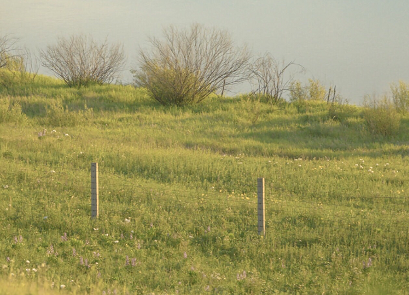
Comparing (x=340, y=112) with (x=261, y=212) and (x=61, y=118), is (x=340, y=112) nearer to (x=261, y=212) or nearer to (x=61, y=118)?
(x=61, y=118)

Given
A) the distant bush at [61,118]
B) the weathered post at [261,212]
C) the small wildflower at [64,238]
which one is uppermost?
the distant bush at [61,118]

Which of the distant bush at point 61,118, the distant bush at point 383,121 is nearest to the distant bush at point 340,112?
the distant bush at point 383,121

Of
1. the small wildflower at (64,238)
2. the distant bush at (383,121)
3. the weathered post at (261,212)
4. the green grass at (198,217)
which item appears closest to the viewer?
the green grass at (198,217)

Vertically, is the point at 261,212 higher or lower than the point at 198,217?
higher

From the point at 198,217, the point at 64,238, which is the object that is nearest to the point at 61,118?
the point at 198,217

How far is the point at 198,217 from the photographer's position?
9711 millimetres

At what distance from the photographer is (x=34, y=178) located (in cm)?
1236

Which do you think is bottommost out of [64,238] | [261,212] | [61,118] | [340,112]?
[64,238]

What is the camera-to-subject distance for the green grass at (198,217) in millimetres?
6742

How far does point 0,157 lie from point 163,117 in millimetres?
12448

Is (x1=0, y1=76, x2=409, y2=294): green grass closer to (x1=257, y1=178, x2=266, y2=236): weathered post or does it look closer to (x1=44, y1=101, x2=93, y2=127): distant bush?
(x1=257, y1=178, x2=266, y2=236): weathered post

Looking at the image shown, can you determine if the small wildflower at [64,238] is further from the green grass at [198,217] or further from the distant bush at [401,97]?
the distant bush at [401,97]

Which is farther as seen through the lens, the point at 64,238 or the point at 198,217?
the point at 198,217

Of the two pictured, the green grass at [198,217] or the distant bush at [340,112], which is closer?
the green grass at [198,217]
